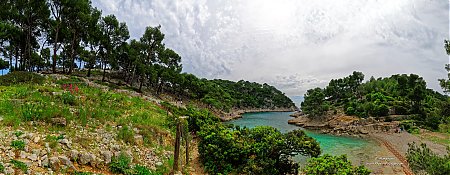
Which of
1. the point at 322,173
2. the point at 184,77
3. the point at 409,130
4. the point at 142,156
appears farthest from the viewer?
the point at 184,77

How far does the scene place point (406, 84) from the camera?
75.7 metres

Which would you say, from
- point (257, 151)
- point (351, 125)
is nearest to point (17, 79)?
point (257, 151)

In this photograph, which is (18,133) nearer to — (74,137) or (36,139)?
(36,139)

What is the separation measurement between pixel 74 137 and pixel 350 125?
61.7 metres

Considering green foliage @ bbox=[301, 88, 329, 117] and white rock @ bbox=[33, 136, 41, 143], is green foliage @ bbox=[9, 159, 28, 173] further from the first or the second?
green foliage @ bbox=[301, 88, 329, 117]

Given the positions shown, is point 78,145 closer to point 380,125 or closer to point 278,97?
point 380,125

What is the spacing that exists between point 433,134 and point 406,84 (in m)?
30.4

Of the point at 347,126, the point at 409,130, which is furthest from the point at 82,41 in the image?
the point at 409,130

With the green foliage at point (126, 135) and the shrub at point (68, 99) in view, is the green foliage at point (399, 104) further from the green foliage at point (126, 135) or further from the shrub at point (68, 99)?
the shrub at point (68, 99)

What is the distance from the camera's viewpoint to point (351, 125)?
201 feet

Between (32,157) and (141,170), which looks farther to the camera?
(141,170)

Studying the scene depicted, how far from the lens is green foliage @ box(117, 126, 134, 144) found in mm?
13820

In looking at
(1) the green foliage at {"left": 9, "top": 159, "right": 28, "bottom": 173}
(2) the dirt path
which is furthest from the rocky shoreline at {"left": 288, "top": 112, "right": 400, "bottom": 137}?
(1) the green foliage at {"left": 9, "top": 159, "right": 28, "bottom": 173}

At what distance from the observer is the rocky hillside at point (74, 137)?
30.6ft
